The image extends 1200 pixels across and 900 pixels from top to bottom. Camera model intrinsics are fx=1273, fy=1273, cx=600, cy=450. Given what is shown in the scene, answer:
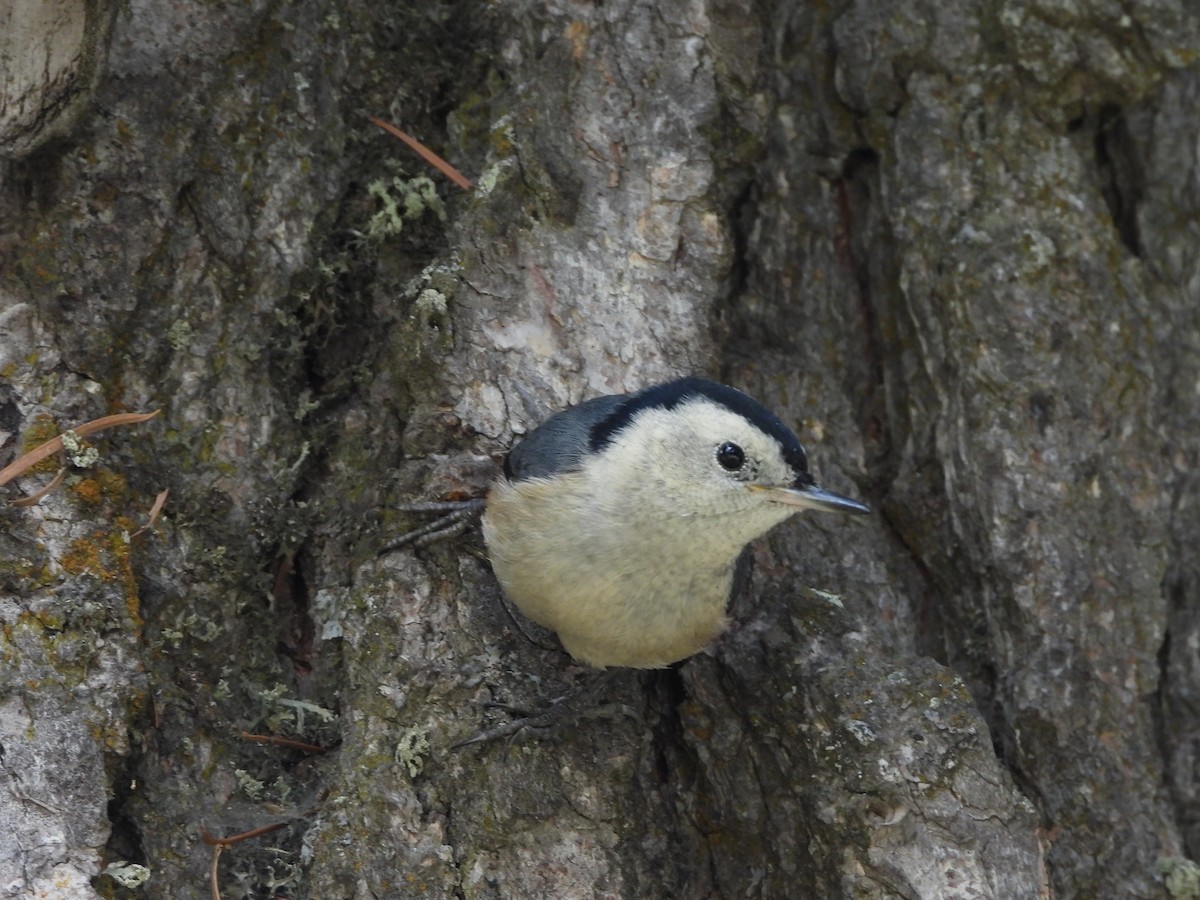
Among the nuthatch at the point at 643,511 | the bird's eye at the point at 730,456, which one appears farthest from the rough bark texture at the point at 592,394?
the bird's eye at the point at 730,456

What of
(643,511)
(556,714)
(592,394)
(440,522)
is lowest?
(556,714)

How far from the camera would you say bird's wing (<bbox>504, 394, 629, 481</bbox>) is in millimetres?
2457

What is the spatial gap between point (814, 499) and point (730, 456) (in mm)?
182

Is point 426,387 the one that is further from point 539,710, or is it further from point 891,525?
point 891,525

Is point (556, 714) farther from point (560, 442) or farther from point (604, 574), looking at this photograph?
point (560, 442)

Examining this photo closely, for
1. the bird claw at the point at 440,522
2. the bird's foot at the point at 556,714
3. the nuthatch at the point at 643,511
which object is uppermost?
the nuthatch at the point at 643,511

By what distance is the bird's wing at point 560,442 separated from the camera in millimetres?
2457

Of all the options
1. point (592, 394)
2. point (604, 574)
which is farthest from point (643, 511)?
point (592, 394)

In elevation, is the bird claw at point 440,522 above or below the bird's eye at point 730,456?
below

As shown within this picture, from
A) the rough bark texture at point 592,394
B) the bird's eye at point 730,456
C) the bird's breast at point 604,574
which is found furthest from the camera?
the bird's eye at point 730,456

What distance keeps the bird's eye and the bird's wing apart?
0.71ft

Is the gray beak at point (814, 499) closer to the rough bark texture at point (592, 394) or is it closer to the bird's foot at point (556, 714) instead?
the rough bark texture at point (592, 394)

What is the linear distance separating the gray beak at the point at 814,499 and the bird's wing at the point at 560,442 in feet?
1.17

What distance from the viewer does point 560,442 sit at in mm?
2473
